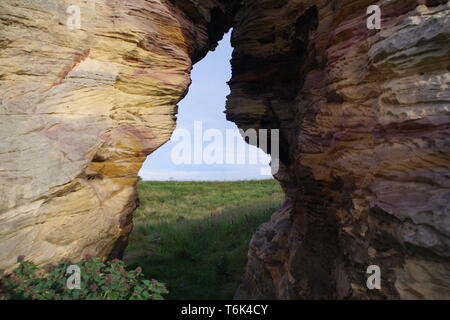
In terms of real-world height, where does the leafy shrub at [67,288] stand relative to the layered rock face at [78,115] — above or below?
below

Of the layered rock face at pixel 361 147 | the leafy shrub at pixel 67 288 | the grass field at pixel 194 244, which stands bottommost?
the grass field at pixel 194 244

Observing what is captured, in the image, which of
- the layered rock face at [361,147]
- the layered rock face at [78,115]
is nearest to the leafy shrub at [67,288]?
the layered rock face at [78,115]

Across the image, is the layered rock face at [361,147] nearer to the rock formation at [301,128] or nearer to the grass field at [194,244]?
the rock formation at [301,128]

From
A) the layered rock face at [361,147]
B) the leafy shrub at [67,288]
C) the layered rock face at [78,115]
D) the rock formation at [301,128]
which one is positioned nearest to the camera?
the leafy shrub at [67,288]

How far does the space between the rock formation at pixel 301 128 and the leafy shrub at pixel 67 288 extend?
499mm

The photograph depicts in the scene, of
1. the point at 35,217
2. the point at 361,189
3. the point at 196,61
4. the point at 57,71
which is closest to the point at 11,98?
the point at 57,71

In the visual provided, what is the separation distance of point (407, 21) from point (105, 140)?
6905 millimetres

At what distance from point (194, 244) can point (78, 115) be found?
13.5 metres

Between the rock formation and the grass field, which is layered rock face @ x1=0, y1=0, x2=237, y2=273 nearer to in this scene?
the rock formation

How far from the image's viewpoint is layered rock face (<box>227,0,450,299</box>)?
5.70 meters

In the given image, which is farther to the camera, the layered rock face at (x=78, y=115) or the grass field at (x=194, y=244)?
the grass field at (x=194, y=244)

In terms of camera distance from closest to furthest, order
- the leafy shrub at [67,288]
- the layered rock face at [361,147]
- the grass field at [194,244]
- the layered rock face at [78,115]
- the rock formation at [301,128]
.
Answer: the leafy shrub at [67,288]
the layered rock face at [361,147]
the rock formation at [301,128]
the layered rock face at [78,115]
the grass field at [194,244]

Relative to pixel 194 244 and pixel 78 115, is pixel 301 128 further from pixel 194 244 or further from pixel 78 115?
pixel 194 244

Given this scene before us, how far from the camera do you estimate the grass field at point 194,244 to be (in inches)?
575
